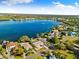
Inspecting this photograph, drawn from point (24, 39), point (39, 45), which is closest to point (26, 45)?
point (24, 39)

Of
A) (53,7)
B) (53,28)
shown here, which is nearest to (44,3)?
(53,7)

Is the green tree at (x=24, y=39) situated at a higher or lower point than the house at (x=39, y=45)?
higher

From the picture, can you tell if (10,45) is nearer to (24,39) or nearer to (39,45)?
(24,39)

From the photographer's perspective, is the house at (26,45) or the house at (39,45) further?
the house at (39,45)

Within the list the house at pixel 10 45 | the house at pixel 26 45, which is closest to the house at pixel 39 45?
the house at pixel 26 45

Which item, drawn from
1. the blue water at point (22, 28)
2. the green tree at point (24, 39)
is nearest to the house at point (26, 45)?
the green tree at point (24, 39)

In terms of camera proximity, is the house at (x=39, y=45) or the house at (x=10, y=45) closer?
the house at (x=10, y=45)

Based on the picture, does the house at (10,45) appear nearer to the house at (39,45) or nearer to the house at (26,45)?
the house at (26,45)

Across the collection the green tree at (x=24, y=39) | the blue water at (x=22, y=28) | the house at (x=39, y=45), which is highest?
the blue water at (x=22, y=28)
